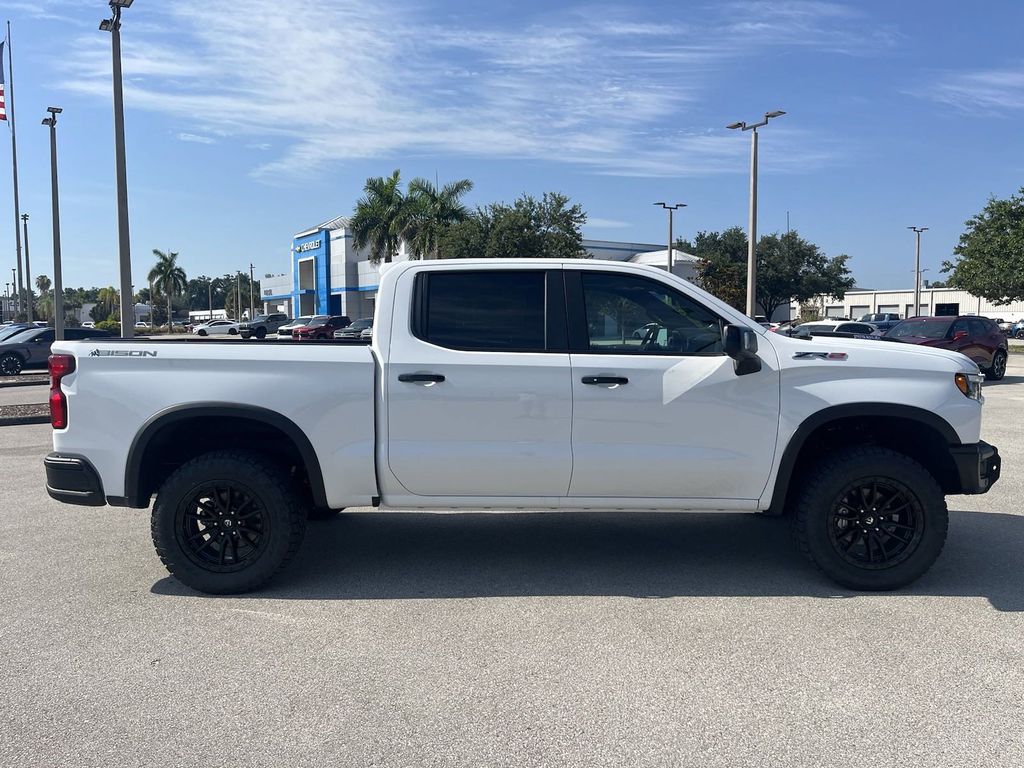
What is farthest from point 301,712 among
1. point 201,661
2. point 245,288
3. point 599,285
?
point 245,288

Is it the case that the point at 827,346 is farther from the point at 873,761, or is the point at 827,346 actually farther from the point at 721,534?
the point at 873,761

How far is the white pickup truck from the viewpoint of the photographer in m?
5.05

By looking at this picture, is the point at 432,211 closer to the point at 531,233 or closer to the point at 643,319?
the point at 531,233

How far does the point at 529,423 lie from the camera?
199 inches

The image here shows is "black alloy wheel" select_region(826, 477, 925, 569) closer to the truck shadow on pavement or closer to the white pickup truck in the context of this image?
the white pickup truck

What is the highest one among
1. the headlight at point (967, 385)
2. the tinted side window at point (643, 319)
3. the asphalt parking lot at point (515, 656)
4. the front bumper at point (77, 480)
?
the tinted side window at point (643, 319)

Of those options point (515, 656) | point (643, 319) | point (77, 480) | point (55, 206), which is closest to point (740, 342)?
point (643, 319)

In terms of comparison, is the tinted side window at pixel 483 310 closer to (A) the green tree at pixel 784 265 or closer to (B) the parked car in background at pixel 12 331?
(B) the parked car in background at pixel 12 331

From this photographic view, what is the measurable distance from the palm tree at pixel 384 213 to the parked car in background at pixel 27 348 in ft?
71.8

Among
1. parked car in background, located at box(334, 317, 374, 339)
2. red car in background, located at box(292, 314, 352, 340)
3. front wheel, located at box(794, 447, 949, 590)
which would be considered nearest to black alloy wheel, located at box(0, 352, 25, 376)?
parked car in background, located at box(334, 317, 374, 339)

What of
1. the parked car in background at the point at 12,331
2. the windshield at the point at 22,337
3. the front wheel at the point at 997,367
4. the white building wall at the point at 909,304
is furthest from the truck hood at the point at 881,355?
the white building wall at the point at 909,304

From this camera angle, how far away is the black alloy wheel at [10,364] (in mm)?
23891

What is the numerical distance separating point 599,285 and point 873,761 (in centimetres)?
300

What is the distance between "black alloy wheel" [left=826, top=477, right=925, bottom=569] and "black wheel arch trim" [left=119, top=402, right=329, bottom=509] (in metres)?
3.04
